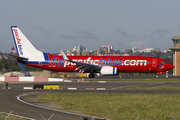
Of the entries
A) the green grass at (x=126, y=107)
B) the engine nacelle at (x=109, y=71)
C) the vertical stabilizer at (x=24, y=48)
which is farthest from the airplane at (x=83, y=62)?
the green grass at (x=126, y=107)

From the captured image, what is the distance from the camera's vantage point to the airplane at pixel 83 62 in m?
53.5

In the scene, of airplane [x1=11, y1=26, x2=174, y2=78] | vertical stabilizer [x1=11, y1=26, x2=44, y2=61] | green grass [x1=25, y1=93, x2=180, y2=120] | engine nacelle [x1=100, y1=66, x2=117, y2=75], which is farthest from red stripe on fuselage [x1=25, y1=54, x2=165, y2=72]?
green grass [x1=25, y1=93, x2=180, y2=120]

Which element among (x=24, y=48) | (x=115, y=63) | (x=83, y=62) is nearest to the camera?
(x=115, y=63)

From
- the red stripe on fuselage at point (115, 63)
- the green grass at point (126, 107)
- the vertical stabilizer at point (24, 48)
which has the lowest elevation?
the green grass at point (126, 107)

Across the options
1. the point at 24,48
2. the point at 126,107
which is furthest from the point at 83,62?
the point at 126,107

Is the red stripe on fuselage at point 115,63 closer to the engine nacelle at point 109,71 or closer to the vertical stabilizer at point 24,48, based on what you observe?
the vertical stabilizer at point 24,48

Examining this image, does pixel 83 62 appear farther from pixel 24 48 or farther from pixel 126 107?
pixel 126 107

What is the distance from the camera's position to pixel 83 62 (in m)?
54.5

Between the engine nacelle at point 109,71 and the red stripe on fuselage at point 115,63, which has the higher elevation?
the red stripe on fuselage at point 115,63

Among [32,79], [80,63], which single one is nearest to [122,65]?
[80,63]

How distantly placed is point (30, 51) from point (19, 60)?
2.82m

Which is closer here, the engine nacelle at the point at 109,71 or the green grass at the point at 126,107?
the green grass at the point at 126,107

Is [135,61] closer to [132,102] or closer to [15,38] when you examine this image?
[15,38]

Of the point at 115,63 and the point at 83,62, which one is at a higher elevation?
the point at 83,62
